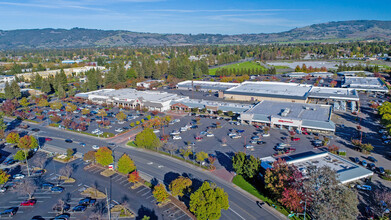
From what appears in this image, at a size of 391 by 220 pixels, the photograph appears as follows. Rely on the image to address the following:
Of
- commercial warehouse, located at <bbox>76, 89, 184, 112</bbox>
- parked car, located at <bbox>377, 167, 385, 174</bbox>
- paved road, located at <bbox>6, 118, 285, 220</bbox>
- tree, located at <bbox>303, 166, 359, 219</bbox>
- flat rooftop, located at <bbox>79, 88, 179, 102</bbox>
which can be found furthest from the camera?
flat rooftop, located at <bbox>79, 88, 179, 102</bbox>

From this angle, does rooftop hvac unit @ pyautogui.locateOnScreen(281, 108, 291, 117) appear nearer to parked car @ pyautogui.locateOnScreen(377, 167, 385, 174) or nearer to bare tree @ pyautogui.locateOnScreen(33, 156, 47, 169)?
parked car @ pyautogui.locateOnScreen(377, 167, 385, 174)

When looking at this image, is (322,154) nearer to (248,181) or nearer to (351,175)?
(351,175)

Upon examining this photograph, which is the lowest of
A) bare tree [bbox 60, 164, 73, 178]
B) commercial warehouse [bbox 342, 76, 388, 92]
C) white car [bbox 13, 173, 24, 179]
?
white car [bbox 13, 173, 24, 179]

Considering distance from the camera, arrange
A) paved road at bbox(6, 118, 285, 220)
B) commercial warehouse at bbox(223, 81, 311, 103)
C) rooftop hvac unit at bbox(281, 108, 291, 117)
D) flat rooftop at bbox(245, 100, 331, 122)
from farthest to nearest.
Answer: commercial warehouse at bbox(223, 81, 311, 103) → rooftop hvac unit at bbox(281, 108, 291, 117) → flat rooftop at bbox(245, 100, 331, 122) → paved road at bbox(6, 118, 285, 220)

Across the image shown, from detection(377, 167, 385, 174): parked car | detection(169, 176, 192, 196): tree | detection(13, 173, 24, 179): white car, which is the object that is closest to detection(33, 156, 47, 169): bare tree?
detection(13, 173, 24, 179): white car

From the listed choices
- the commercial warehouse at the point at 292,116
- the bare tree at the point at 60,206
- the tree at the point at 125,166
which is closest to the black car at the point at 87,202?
the bare tree at the point at 60,206

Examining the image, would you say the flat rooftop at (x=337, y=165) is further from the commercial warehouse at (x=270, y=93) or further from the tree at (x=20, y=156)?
the tree at (x=20, y=156)
